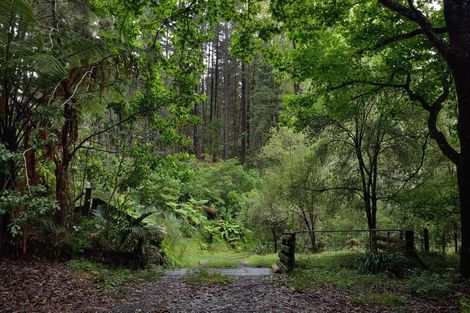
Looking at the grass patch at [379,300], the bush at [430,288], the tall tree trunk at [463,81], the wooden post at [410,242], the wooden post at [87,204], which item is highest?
the tall tree trunk at [463,81]

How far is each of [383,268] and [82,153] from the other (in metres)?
8.41

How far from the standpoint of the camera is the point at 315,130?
11602 millimetres

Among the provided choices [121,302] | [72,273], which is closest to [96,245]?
[72,273]

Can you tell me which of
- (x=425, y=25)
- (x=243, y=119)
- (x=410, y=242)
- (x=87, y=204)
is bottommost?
(x=410, y=242)

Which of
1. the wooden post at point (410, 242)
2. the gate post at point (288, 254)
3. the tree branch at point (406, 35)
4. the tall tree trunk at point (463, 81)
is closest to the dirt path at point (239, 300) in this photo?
the gate post at point (288, 254)

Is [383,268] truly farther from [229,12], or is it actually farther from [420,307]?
[229,12]

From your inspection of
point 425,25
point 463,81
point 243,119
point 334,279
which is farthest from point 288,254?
point 243,119

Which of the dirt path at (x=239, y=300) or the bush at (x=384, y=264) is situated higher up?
the bush at (x=384, y=264)

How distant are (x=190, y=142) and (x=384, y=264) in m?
5.73

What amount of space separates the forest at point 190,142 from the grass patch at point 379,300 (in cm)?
5

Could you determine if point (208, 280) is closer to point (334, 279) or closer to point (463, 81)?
point (334, 279)

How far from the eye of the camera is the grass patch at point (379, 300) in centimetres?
563

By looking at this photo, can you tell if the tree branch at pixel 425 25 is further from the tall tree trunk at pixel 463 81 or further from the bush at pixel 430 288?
the bush at pixel 430 288

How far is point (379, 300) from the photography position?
5734mm
